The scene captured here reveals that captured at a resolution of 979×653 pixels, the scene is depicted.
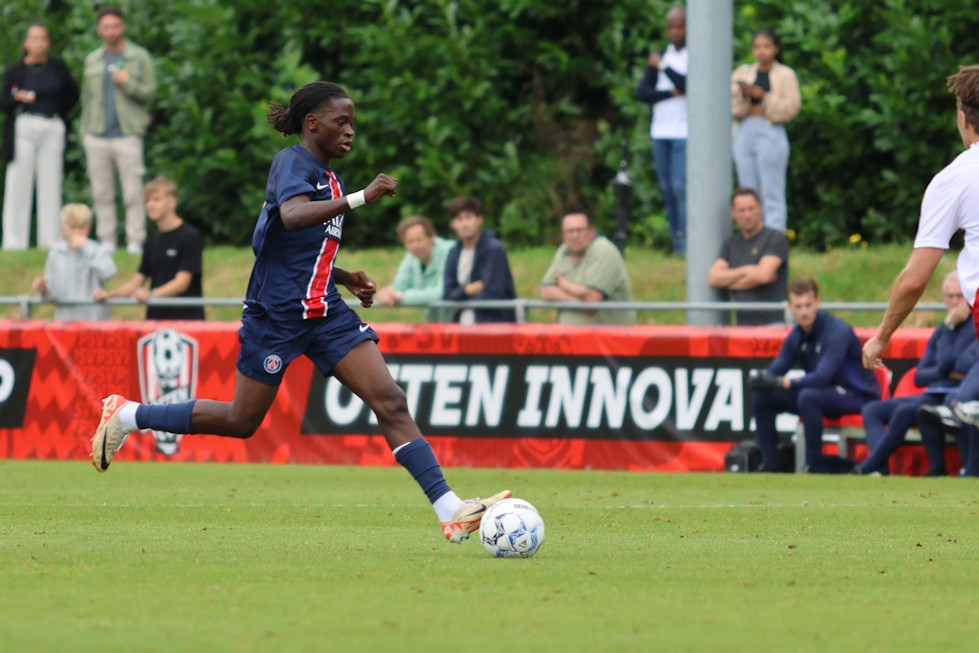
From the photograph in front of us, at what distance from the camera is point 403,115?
21859 mm

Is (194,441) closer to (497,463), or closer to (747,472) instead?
(497,463)

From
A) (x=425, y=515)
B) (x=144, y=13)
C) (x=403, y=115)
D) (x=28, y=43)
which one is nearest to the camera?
(x=425, y=515)

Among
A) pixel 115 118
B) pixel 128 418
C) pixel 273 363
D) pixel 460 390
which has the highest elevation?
pixel 115 118

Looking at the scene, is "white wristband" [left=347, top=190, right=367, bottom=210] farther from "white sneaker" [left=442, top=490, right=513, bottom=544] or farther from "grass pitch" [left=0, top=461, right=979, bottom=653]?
"grass pitch" [left=0, top=461, right=979, bottom=653]

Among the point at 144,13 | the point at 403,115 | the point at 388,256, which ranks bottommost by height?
the point at 388,256

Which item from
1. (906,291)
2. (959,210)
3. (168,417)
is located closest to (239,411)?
(168,417)

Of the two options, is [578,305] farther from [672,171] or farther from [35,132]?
[35,132]

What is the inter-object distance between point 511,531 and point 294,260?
1733 millimetres

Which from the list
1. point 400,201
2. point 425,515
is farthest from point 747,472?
point 400,201

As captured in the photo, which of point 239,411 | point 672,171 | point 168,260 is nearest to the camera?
point 239,411

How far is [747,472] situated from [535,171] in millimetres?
9205

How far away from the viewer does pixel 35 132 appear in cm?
2078

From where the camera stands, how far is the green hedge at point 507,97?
65.6 feet

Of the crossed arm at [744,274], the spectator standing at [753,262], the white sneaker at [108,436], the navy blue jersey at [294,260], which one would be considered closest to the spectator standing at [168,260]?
the crossed arm at [744,274]
